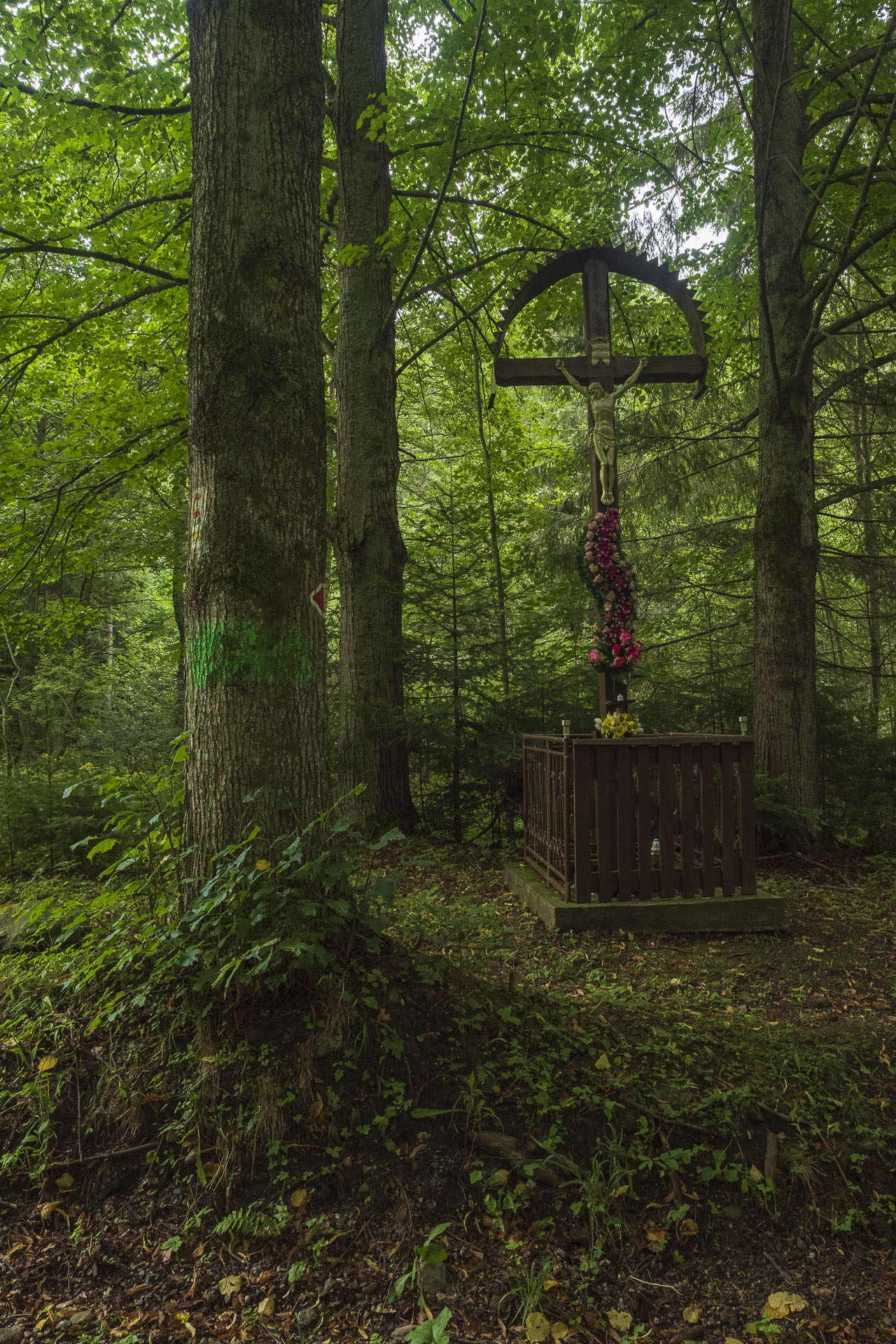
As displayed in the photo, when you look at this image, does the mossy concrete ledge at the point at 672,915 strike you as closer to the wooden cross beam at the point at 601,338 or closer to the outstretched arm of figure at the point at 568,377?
the wooden cross beam at the point at 601,338

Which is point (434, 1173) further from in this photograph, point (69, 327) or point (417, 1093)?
point (69, 327)

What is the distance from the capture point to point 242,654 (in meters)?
3.25

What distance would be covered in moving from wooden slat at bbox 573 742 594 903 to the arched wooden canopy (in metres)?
3.55

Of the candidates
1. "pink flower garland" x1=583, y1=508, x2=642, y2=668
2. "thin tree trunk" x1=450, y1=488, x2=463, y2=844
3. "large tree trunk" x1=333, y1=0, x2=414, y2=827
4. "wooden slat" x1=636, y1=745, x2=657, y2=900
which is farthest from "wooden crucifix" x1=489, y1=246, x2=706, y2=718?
"wooden slat" x1=636, y1=745, x2=657, y2=900

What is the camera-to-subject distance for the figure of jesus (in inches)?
270

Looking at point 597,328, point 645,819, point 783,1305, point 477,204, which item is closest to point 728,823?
point 645,819

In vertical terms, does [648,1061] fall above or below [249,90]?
below

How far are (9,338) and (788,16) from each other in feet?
24.2

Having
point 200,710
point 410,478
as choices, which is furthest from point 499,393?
point 200,710

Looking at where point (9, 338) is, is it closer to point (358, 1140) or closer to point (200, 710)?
point (200, 710)

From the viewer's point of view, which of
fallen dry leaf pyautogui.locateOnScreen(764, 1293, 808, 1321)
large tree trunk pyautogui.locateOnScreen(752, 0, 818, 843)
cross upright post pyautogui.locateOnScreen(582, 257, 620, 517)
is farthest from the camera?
large tree trunk pyautogui.locateOnScreen(752, 0, 818, 843)

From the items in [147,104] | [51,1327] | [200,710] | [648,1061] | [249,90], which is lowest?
[51,1327]

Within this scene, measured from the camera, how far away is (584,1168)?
2.66 meters

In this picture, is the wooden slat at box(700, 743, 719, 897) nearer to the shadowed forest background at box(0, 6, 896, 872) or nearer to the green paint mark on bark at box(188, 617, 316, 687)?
the shadowed forest background at box(0, 6, 896, 872)
